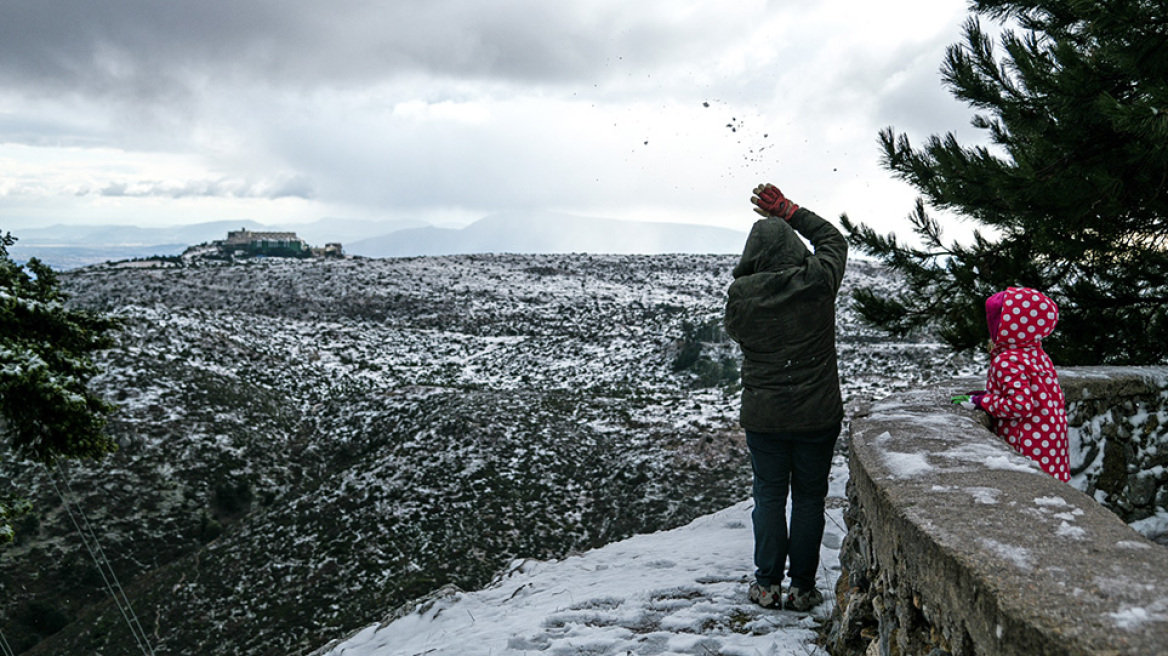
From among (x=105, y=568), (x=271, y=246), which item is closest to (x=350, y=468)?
(x=105, y=568)

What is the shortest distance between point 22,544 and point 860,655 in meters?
14.9

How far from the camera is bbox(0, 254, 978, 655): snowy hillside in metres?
10.7

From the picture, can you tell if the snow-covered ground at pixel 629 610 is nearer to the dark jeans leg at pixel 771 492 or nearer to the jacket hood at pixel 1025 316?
the dark jeans leg at pixel 771 492

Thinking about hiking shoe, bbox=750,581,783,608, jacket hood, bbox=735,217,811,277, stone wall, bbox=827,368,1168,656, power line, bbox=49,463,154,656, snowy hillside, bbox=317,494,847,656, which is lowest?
power line, bbox=49,463,154,656

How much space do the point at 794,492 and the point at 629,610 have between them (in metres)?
1.80

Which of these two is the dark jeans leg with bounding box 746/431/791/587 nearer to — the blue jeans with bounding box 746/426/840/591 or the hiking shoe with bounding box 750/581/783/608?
the blue jeans with bounding box 746/426/840/591

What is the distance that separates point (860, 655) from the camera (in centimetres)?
314

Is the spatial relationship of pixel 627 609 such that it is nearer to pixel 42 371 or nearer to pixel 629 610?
pixel 629 610

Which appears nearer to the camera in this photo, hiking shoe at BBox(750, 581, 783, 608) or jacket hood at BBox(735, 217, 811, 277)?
jacket hood at BBox(735, 217, 811, 277)

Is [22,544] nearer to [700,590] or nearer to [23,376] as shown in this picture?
[23,376]

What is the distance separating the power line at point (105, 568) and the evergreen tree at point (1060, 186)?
444 inches

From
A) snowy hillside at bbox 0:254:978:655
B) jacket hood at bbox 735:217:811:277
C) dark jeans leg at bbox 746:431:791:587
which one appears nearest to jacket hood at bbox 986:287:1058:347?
jacket hood at bbox 735:217:811:277

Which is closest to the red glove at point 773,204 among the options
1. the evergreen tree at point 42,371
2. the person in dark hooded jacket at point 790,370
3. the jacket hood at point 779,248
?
the person in dark hooded jacket at point 790,370

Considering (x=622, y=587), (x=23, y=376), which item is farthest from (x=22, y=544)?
(x=622, y=587)
